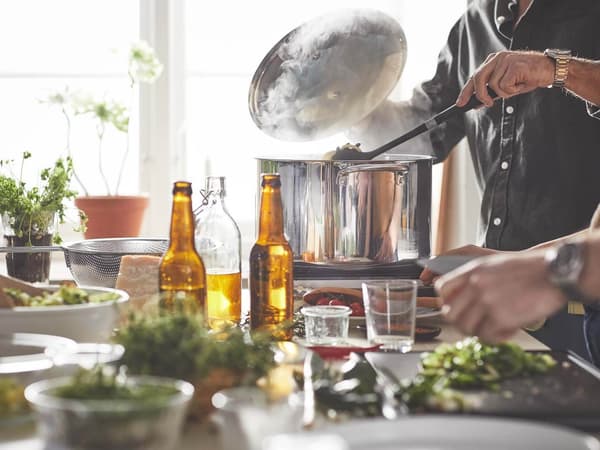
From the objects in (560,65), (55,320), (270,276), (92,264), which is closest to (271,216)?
(270,276)

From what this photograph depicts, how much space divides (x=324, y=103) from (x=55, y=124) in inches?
59.2

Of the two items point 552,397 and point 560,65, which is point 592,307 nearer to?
point 560,65

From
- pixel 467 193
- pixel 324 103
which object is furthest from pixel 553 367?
pixel 467 193

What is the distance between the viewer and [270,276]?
1.39 meters

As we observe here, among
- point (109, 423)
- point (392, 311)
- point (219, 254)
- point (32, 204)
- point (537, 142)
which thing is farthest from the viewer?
point (537, 142)

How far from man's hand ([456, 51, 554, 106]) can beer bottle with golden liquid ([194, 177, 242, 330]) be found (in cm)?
60

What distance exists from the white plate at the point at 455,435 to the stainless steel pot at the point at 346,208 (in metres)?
0.81

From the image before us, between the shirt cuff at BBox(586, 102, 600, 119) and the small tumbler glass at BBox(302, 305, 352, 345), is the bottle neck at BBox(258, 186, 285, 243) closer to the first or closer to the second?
the small tumbler glass at BBox(302, 305, 352, 345)

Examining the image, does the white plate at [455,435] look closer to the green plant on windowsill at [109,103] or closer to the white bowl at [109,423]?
the white bowl at [109,423]

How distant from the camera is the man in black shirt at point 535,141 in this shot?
6.84ft

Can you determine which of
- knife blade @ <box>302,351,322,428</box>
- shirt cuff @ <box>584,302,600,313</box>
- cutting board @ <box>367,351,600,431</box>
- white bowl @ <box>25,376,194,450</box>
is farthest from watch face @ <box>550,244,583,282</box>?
shirt cuff @ <box>584,302,600,313</box>

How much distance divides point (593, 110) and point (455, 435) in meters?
1.34

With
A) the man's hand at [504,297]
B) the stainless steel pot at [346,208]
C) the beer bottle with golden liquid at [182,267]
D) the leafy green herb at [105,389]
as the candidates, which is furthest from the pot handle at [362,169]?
the leafy green herb at [105,389]

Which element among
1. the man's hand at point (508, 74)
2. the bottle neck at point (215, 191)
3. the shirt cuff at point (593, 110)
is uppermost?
the man's hand at point (508, 74)
